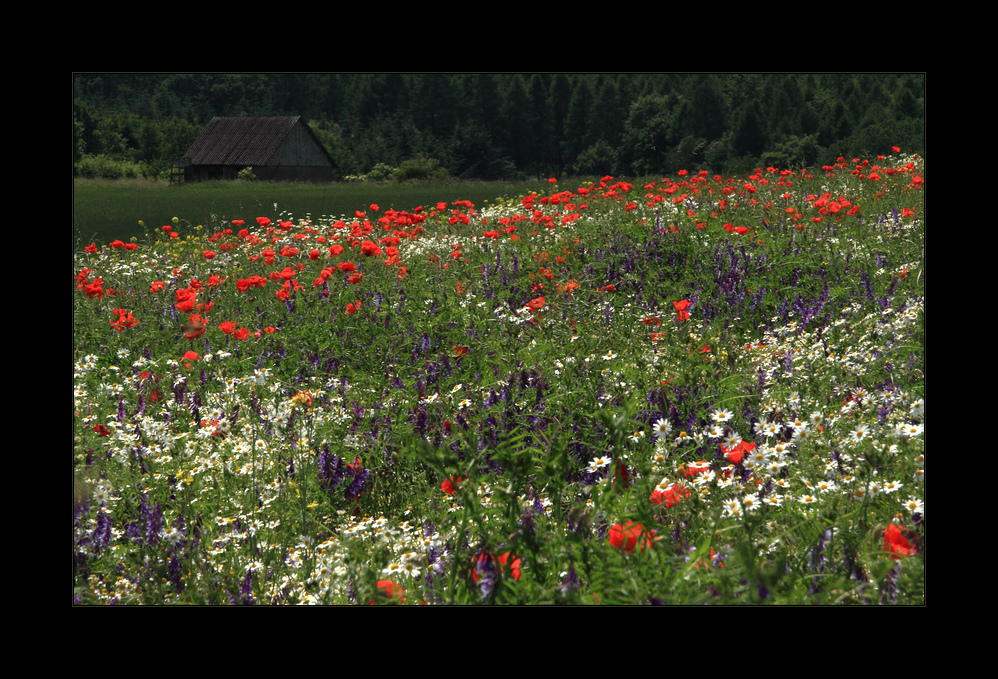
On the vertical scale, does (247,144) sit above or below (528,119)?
below

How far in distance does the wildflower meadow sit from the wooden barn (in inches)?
1224

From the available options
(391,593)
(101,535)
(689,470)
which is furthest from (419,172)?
(391,593)

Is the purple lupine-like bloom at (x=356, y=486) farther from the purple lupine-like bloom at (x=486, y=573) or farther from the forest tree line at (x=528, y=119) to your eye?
the forest tree line at (x=528, y=119)

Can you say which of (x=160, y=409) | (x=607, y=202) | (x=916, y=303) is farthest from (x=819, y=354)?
(x=607, y=202)

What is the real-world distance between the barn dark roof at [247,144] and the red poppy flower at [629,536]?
36.9 m

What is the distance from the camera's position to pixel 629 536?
5.54 ft

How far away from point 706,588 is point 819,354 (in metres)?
2.26

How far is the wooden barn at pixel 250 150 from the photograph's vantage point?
114 feet

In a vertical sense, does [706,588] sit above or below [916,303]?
below

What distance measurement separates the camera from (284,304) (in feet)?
19.4

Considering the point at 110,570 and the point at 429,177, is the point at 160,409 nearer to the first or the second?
the point at 110,570

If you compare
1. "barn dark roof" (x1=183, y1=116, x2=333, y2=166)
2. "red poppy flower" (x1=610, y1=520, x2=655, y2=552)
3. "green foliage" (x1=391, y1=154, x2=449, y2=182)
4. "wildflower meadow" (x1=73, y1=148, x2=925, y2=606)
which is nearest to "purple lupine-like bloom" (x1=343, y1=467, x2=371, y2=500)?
"wildflower meadow" (x1=73, y1=148, x2=925, y2=606)

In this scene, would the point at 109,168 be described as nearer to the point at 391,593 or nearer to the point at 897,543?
the point at 391,593

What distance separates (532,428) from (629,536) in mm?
1420
